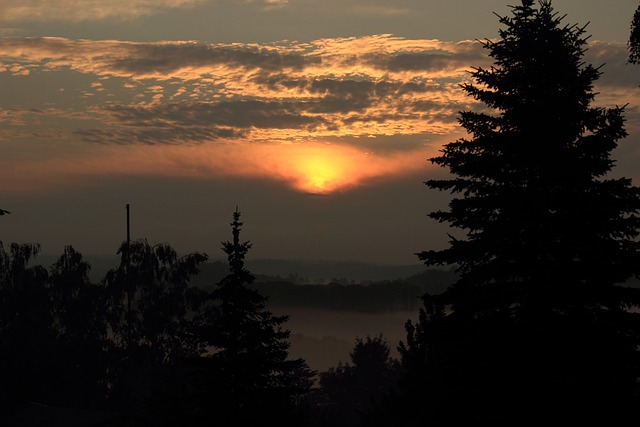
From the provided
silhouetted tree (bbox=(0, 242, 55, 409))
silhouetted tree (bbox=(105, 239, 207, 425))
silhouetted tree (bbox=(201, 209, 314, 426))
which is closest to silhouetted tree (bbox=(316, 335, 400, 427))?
silhouetted tree (bbox=(105, 239, 207, 425))

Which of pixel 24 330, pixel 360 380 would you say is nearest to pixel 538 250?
pixel 24 330

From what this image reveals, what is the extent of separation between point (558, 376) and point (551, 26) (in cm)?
840

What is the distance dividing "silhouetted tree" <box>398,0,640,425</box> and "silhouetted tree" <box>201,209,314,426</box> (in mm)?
12143

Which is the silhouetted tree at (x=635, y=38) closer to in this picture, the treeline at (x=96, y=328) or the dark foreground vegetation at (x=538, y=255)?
Answer: the dark foreground vegetation at (x=538, y=255)

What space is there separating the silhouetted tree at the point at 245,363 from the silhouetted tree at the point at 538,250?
12143mm

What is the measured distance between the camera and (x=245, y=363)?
30484 mm

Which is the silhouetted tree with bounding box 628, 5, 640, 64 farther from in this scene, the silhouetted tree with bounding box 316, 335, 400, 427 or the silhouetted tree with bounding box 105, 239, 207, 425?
the silhouetted tree with bounding box 316, 335, 400, 427

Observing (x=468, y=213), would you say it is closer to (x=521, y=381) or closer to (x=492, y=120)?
(x=492, y=120)

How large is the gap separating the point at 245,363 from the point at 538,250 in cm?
1475

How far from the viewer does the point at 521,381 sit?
60.3ft

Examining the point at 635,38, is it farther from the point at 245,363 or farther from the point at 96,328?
the point at 96,328

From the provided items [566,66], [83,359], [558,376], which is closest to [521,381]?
[558,376]

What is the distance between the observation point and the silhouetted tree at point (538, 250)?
1811cm

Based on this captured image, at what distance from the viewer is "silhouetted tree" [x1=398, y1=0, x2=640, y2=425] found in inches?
713
